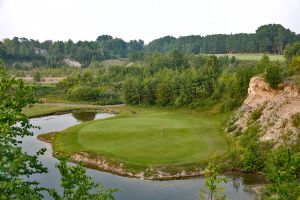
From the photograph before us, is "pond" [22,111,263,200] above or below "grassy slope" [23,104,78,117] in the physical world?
below

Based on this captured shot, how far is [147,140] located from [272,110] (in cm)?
2264

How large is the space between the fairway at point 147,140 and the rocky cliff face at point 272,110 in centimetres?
680

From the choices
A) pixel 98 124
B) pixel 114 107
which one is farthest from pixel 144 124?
pixel 114 107

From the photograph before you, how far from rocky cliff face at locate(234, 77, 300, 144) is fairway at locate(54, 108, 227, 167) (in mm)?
6805

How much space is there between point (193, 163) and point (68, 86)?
104282mm

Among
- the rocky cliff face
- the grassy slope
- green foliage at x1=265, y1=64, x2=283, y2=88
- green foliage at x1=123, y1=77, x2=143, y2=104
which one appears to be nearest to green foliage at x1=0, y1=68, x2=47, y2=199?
the rocky cliff face

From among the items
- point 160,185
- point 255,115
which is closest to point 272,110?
point 255,115

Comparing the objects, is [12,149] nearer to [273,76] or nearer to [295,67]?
[273,76]

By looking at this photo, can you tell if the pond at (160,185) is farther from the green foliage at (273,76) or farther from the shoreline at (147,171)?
the green foliage at (273,76)

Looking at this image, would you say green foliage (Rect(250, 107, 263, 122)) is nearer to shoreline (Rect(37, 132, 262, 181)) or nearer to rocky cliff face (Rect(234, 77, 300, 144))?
rocky cliff face (Rect(234, 77, 300, 144))

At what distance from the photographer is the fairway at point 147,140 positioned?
197ft

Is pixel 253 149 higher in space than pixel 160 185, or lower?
higher

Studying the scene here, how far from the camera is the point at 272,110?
2729 inches

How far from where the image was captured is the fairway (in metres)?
60.2
